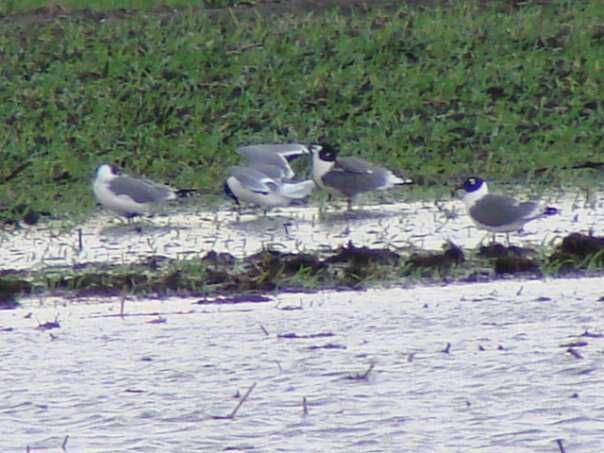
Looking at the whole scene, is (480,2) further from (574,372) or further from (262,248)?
(574,372)

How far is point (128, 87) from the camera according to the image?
53.2 ft

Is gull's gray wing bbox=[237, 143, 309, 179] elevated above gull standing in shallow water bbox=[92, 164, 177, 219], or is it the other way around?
gull's gray wing bbox=[237, 143, 309, 179]

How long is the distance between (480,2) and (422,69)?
272cm

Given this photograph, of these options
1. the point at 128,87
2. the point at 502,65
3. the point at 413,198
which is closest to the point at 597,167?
the point at 413,198

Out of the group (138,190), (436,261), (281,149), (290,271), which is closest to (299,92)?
(281,149)

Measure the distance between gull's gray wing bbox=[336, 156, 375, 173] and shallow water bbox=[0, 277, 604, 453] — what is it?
131 inches

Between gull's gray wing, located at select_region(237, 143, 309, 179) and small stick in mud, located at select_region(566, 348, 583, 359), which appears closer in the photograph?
small stick in mud, located at select_region(566, 348, 583, 359)

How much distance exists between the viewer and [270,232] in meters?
11.5

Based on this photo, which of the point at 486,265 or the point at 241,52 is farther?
the point at 241,52

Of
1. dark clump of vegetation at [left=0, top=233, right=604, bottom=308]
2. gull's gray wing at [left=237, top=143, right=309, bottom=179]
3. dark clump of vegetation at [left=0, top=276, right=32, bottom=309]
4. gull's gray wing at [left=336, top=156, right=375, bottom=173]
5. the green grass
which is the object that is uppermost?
the green grass

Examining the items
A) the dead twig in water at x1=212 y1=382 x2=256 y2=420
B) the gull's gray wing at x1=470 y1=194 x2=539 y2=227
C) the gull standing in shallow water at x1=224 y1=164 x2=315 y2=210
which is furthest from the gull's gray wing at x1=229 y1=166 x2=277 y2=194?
the dead twig in water at x1=212 y1=382 x2=256 y2=420

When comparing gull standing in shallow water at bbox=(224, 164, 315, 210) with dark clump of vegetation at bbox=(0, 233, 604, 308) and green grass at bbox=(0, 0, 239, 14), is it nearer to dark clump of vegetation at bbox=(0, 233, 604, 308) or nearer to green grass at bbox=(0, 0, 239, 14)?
dark clump of vegetation at bbox=(0, 233, 604, 308)

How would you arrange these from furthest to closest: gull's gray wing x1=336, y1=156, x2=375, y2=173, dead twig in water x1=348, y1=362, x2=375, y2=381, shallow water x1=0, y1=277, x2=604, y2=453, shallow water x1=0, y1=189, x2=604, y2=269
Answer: gull's gray wing x1=336, y1=156, x2=375, y2=173, shallow water x1=0, y1=189, x2=604, y2=269, dead twig in water x1=348, y1=362, x2=375, y2=381, shallow water x1=0, y1=277, x2=604, y2=453

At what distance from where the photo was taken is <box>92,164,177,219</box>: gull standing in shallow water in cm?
1179
